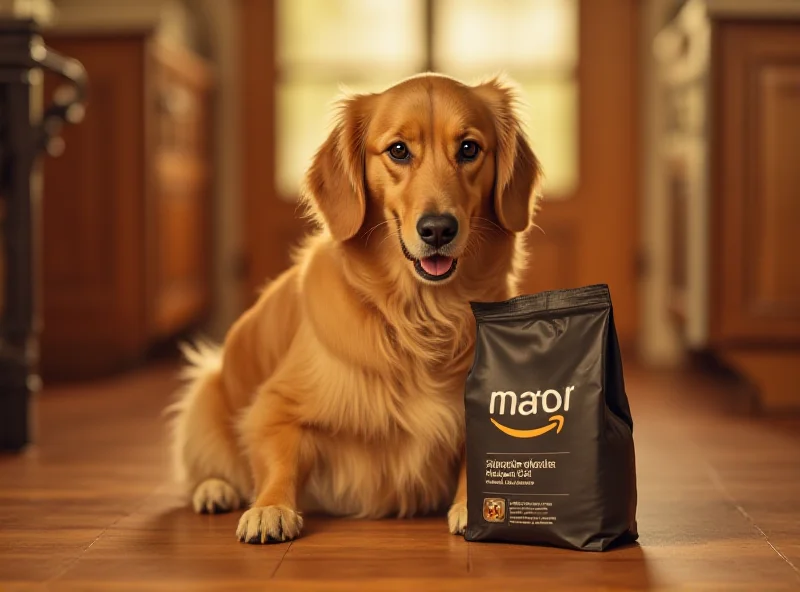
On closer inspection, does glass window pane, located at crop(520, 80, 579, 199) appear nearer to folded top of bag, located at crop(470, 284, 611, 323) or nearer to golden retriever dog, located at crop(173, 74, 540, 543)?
golden retriever dog, located at crop(173, 74, 540, 543)

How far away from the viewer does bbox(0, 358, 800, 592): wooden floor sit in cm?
188

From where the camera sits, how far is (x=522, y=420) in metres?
2.04

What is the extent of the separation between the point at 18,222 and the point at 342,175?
1.22 meters

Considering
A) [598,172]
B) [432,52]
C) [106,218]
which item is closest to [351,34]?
[432,52]

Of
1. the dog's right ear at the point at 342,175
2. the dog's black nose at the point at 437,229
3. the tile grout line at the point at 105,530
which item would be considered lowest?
the tile grout line at the point at 105,530

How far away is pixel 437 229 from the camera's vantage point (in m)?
2.11

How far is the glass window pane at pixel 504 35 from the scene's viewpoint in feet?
19.0

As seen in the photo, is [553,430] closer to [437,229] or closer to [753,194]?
[437,229]

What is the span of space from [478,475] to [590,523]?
21cm

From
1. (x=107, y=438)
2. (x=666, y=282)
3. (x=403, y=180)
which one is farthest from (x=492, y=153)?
(x=666, y=282)

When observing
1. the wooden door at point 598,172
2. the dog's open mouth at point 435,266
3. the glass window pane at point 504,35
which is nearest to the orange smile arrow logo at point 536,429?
the dog's open mouth at point 435,266

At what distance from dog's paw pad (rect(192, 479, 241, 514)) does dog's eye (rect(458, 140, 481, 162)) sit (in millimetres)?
852

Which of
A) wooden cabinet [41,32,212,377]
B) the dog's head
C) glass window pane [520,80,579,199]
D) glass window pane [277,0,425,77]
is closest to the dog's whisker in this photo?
the dog's head

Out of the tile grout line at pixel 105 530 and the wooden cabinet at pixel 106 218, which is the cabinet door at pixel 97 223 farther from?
the tile grout line at pixel 105 530
